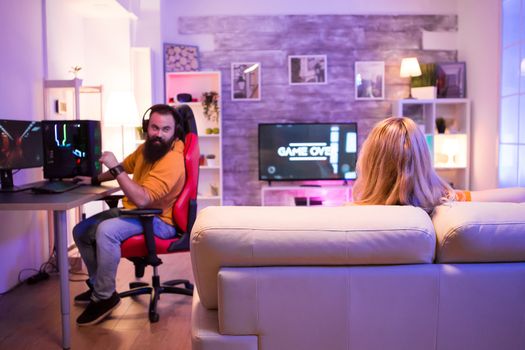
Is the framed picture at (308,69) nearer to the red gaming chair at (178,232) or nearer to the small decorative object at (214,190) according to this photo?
the small decorative object at (214,190)

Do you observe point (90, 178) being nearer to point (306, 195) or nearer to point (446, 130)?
point (306, 195)

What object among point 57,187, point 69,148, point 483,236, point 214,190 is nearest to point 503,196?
point 483,236

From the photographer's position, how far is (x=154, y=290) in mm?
3449

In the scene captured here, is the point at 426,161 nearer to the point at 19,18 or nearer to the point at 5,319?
the point at 5,319

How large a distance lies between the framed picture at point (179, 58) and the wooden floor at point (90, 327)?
9.89 feet

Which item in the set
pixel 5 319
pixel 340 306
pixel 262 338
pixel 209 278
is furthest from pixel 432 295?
pixel 5 319

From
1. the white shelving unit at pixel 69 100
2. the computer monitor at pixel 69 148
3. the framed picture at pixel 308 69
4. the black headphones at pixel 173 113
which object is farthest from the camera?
the framed picture at pixel 308 69

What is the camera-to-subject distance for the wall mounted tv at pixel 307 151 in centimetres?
629

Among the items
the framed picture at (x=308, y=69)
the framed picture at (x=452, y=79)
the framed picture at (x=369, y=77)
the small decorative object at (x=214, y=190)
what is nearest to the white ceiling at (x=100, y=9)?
the framed picture at (x=308, y=69)

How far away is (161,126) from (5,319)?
1.42 metres

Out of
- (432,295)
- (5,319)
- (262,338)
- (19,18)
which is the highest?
(19,18)

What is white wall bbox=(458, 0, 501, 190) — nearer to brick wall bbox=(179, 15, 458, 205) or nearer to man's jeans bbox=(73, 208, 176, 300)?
brick wall bbox=(179, 15, 458, 205)

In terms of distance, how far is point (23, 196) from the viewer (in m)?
3.01

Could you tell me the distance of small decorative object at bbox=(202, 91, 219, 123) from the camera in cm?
626
